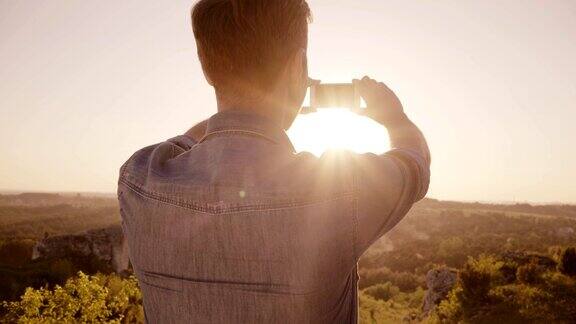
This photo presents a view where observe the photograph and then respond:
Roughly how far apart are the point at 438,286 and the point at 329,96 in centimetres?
2869

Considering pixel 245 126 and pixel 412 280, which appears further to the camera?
pixel 412 280

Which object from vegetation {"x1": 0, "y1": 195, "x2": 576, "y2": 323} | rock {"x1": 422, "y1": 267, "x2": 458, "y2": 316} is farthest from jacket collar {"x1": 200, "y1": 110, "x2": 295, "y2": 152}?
rock {"x1": 422, "y1": 267, "x2": 458, "y2": 316}

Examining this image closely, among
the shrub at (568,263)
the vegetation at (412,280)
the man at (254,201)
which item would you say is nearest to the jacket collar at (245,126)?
the man at (254,201)

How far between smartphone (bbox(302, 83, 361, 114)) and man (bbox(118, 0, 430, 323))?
470mm

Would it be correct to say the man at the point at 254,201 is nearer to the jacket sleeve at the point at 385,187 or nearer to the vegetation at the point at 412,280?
the jacket sleeve at the point at 385,187

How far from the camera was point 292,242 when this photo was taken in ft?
3.07

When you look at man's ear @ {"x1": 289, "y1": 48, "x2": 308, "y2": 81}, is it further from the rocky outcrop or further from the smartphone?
the rocky outcrop

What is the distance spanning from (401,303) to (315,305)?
1712 inches

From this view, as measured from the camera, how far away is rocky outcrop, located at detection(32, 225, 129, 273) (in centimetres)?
2878

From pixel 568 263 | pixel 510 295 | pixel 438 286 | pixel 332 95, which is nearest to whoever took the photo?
pixel 332 95

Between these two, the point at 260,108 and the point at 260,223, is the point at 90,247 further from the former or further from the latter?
the point at 260,223

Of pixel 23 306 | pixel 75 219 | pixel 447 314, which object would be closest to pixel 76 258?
pixel 23 306

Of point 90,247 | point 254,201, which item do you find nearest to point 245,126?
point 254,201

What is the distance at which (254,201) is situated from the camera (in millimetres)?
947
